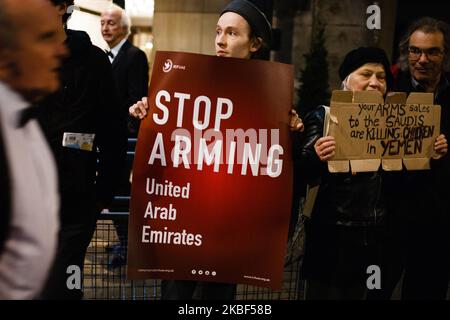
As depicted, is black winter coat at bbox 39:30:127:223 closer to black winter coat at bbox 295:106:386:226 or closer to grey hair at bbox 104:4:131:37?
black winter coat at bbox 295:106:386:226

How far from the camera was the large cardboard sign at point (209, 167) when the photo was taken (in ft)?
8.67

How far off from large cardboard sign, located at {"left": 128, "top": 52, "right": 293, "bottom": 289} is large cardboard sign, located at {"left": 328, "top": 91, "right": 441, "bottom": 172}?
0.24m

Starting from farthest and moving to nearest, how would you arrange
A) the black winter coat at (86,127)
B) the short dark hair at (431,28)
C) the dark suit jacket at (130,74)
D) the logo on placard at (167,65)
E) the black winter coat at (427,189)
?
the dark suit jacket at (130,74) < the short dark hair at (431,28) < the black winter coat at (427,189) < the logo on placard at (167,65) < the black winter coat at (86,127)

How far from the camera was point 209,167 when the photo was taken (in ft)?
8.74

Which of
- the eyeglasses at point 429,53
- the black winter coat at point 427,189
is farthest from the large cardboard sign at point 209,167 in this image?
the eyeglasses at point 429,53

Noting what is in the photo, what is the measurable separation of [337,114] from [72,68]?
113 cm

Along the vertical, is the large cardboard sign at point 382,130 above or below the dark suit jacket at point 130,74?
below

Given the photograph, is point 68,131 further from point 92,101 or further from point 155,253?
point 155,253

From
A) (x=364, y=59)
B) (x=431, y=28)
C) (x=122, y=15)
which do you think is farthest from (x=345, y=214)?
(x=122, y=15)

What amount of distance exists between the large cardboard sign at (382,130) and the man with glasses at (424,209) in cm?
17

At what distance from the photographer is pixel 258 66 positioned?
265 cm

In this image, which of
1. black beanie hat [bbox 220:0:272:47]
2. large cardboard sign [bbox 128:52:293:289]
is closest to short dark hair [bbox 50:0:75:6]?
large cardboard sign [bbox 128:52:293:289]

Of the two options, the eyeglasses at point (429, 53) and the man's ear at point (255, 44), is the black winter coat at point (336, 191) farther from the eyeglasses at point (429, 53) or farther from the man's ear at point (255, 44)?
the eyeglasses at point (429, 53)

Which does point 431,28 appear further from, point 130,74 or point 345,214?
point 130,74
